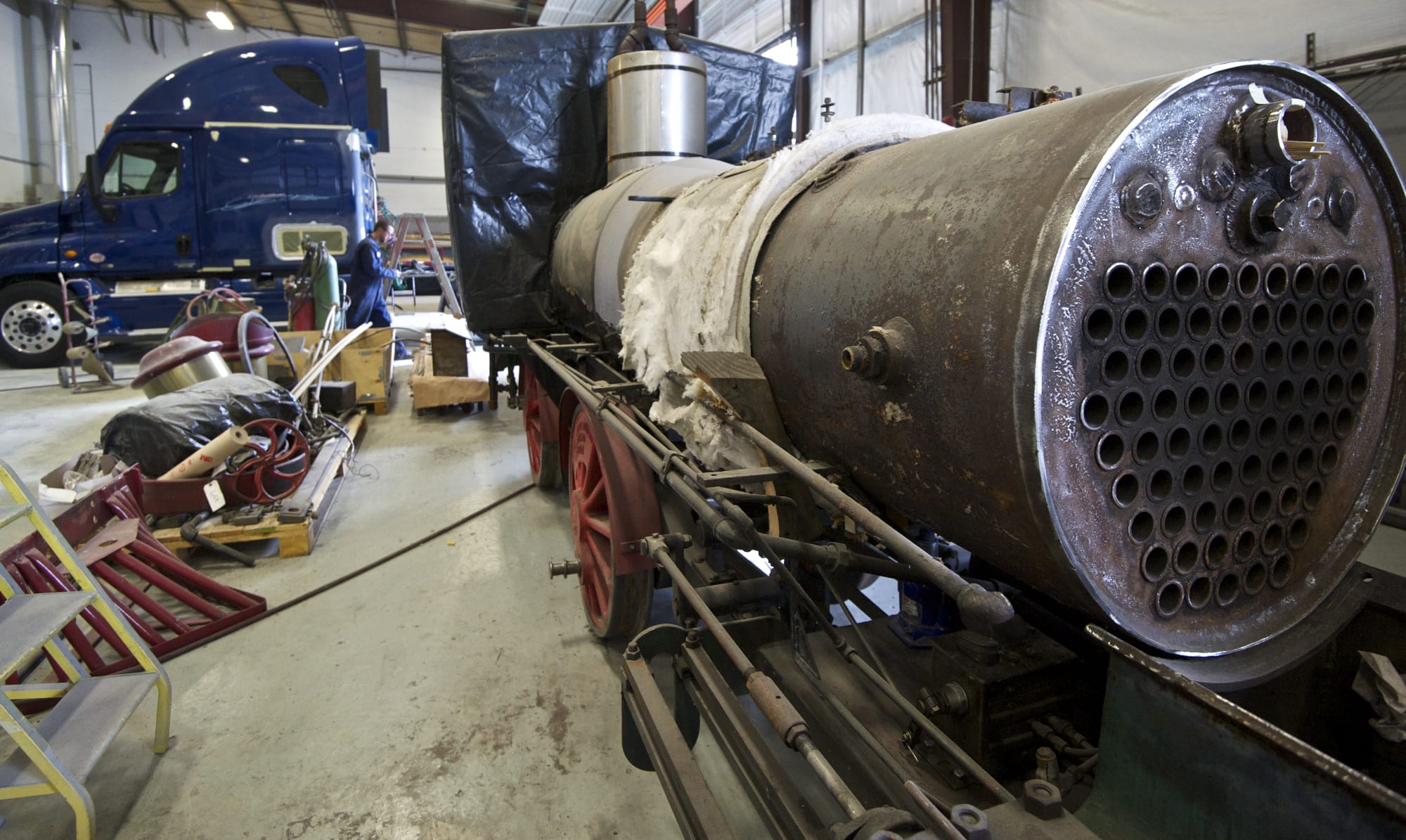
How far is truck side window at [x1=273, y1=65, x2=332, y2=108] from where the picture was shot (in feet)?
27.8

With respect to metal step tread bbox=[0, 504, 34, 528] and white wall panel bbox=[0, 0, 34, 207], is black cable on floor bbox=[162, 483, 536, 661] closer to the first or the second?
metal step tread bbox=[0, 504, 34, 528]

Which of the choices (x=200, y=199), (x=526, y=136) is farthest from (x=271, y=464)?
(x=200, y=199)

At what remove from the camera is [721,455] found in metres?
1.82

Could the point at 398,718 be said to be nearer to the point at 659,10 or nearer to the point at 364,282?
the point at 364,282

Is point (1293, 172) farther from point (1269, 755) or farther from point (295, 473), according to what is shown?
point (295, 473)

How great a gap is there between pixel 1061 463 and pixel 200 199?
32.7 ft

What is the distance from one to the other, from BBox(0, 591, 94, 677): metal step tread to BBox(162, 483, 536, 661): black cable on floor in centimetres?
70

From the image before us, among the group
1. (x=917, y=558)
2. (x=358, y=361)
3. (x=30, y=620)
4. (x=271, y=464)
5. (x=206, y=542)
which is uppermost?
(x=358, y=361)

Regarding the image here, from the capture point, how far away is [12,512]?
6.86 ft

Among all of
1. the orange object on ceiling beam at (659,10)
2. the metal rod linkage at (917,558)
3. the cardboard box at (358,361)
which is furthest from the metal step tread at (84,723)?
the orange object on ceiling beam at (659,10)

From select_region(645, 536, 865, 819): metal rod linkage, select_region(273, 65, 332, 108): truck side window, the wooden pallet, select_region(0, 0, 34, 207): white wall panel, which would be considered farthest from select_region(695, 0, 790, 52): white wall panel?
select_region(0, 0, 34, 207): white wall panel

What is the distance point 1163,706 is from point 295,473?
410cm

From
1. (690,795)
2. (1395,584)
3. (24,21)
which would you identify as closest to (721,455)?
(690,795)

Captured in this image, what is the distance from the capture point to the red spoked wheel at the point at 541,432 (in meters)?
4.10
